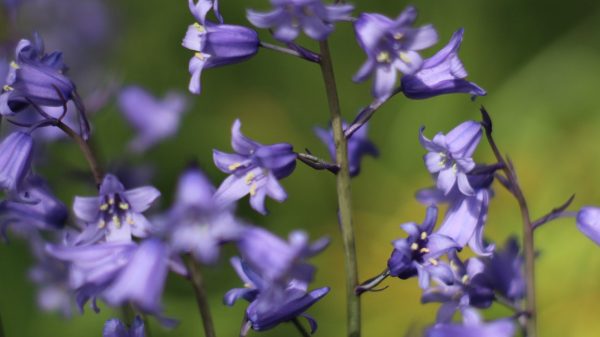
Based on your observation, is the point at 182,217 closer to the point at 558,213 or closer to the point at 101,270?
the point at 101,270

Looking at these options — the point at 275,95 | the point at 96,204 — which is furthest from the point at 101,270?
the point at 275,95

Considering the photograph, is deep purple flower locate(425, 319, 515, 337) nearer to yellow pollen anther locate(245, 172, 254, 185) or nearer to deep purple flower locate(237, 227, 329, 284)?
deep purple flower locate(237, 227, 329, 284)

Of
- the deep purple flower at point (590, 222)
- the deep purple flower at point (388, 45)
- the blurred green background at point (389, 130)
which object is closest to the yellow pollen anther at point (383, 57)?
the deep purple flower at point (388, 45)

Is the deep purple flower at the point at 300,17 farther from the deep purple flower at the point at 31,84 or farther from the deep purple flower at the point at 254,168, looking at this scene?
the deep purple flower at the point at 31,84

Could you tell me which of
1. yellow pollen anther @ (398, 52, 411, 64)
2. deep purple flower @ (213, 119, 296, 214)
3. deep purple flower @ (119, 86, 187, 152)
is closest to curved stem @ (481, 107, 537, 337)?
yellow pollen anther @ (398, 52, 411, 64)

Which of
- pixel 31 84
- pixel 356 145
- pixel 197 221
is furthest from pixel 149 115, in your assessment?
pixel 197 221

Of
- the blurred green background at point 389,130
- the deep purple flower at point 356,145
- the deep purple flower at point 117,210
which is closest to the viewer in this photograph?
the deep purple flower at point 117,210

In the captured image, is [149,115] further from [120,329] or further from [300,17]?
[300,17]
